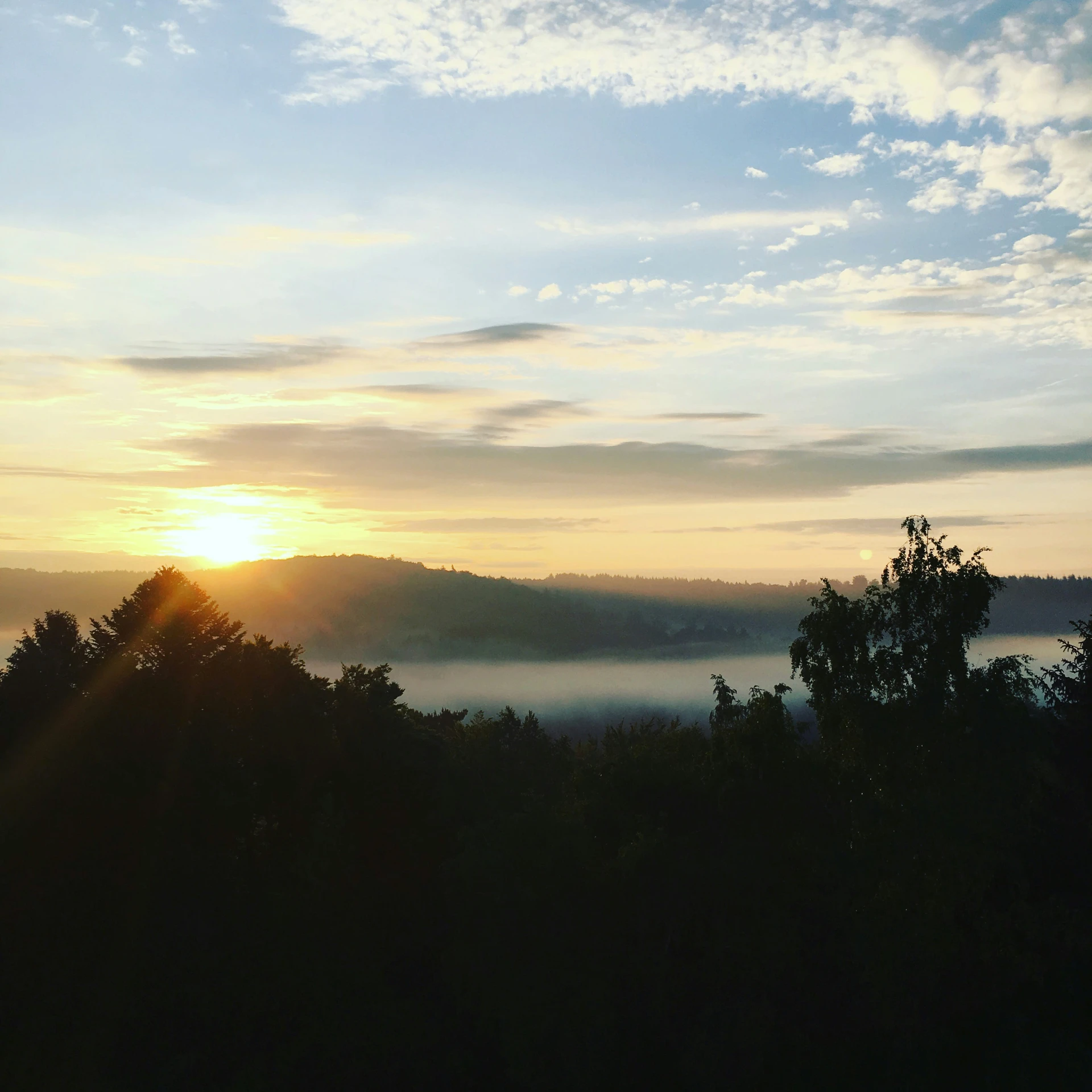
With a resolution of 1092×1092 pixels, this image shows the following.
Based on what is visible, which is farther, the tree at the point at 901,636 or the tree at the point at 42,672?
the tree at the point at 42,672

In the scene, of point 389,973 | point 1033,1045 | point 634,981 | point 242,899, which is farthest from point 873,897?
point 242,899

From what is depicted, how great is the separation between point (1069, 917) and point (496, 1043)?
21.5 m

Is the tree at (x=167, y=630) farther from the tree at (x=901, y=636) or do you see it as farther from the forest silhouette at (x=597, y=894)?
the tree at (x=901, y=636)

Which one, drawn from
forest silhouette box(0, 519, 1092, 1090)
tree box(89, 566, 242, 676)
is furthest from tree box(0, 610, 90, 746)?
tree box(89, 566, 242, 676)

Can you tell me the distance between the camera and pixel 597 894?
4200 centimetres

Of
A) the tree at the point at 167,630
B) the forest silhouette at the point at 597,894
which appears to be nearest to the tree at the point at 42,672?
the forest silhouette at the point at 597,894

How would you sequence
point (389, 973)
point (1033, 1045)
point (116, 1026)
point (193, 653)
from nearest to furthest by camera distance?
point (1033, 1045) < point (116, 1026) < point (389, 973) < point (193, 653)

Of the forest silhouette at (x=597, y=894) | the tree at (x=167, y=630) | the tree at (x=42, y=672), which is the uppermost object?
the tree at (x=167, y=630)

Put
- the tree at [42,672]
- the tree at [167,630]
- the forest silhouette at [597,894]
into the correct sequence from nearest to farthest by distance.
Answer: the forest silhouette at [597,894] → the tree at [42,672] → the tree at [167,630]

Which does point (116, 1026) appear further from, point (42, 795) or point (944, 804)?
point (944, 804)

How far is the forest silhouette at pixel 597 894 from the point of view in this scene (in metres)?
33.8

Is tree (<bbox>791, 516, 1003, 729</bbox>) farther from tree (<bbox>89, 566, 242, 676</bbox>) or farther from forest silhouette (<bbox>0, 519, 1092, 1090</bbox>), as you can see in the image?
tree (<bbox>89, 566, 242, 676</bbox>)

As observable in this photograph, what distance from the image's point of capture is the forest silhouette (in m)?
33.8

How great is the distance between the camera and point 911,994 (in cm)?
3444
